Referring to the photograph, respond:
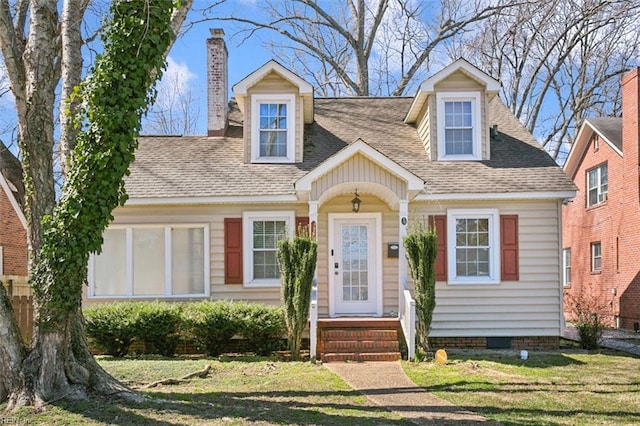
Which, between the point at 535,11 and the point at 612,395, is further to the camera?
the point at 535,11

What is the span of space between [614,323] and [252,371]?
13.8m

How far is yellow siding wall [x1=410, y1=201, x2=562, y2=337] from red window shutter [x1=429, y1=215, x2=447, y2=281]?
0.21m

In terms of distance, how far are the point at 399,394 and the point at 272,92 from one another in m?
7.58

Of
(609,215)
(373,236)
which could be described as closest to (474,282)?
(373,236)

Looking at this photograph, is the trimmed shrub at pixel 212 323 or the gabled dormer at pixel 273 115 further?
the gabled dormer at pixel 273 115

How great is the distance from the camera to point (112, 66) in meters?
6.80

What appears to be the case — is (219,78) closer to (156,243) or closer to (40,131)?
(156,243)

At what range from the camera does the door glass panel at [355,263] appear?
12.6 metres

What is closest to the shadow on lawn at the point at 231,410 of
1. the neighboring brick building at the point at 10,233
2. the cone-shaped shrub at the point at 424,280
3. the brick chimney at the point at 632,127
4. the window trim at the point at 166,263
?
the cone-shaped shrub at the point at 424,280

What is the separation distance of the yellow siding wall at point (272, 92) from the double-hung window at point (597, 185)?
440 inches

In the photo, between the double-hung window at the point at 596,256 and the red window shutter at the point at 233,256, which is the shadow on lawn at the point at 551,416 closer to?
the red window shutter at the point at 233,256

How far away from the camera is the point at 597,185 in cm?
2062

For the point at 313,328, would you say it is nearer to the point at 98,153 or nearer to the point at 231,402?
the point at 231,402

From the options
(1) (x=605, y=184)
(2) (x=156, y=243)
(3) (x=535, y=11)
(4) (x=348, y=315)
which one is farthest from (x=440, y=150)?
(3) (x=535, y=11)
